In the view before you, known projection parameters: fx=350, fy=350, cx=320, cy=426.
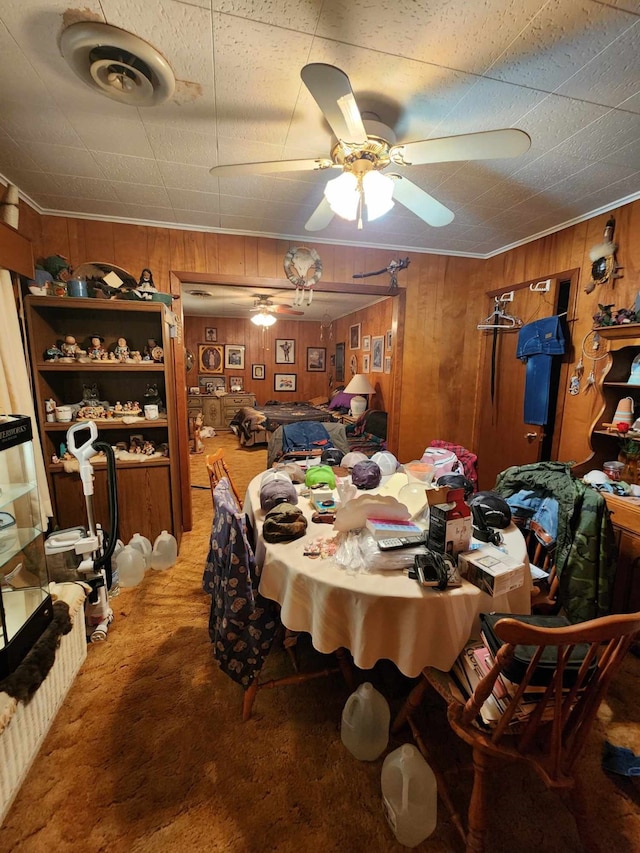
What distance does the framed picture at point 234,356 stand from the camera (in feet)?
26.0

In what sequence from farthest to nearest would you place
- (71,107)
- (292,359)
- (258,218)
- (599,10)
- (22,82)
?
1. (292,359)
2. (258,218)
3. (71,107)
4. (22,82)
5. (599,10)

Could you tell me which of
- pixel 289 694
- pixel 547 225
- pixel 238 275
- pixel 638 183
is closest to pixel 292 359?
pixel 238 275

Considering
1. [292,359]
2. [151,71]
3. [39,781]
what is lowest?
[39,781]

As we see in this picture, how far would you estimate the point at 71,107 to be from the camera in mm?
1514

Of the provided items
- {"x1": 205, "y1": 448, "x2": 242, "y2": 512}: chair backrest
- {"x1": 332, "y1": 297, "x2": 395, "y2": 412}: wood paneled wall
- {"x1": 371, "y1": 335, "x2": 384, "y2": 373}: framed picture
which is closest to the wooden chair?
{"x1": 205, "y1": 448, "x2": 242, "y2": 512}: chair backrest

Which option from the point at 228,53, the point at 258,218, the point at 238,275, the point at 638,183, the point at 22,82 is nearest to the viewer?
the point at 228,53

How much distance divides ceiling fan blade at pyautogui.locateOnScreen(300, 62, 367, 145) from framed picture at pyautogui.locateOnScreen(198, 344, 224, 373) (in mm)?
6976

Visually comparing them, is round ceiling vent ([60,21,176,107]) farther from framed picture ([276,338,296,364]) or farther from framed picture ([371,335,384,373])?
framed picture ([276,338,296,364])

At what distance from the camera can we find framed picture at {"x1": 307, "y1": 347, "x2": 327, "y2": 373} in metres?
8.32

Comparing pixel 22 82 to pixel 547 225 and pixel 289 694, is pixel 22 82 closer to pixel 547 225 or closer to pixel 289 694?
pixel 289 694

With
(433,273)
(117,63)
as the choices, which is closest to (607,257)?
(433,273)

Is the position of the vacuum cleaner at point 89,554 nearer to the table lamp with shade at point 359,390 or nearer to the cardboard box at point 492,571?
the cardboard box at point 492,571

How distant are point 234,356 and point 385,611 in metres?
7.50

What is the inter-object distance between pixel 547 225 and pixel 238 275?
2453mm
